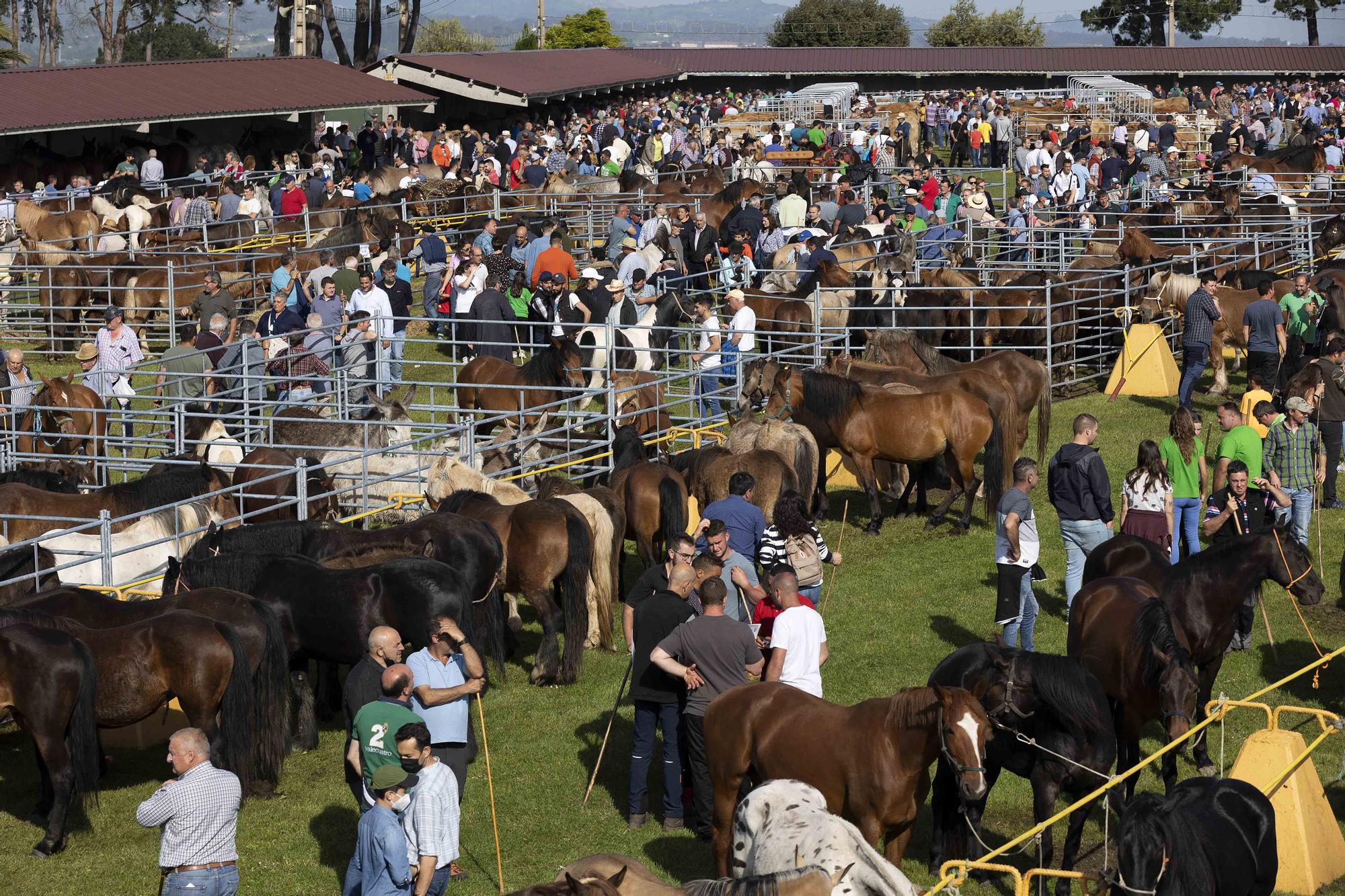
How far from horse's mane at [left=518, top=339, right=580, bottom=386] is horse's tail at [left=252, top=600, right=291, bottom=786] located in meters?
7.15

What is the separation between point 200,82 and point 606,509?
24.7m

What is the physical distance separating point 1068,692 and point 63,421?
12.6 metres

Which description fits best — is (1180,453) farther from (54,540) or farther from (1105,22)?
(1105,22)

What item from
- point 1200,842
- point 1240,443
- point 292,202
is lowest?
point 1200,842

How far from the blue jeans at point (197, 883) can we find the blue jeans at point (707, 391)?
32.3 ft

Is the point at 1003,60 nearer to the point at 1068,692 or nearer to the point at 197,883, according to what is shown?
the point at 1068,692

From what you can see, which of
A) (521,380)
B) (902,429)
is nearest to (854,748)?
(902,429)

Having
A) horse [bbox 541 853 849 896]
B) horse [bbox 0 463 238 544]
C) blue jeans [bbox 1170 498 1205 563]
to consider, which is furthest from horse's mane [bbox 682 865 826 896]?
horse [bbox 0 463 238 544]

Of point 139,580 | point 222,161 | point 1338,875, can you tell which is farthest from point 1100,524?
point 222,161

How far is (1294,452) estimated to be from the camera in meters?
12.4

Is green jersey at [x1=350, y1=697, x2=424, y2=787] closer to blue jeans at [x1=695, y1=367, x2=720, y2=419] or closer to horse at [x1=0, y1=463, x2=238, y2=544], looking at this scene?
horse at [x1=0, y1=463, x2=238, y2=544]

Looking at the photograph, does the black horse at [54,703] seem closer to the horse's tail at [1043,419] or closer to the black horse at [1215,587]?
the black horse at [1215,587]

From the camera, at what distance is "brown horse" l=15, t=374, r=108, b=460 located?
54.4 ft

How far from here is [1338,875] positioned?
807 cm
